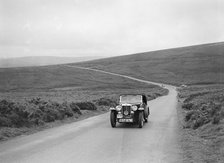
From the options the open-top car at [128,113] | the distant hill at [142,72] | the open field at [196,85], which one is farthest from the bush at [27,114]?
the distant hill at [142,72]

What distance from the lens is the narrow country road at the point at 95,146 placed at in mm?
10367

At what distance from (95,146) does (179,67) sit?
132 metres

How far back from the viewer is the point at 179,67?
140250 mm

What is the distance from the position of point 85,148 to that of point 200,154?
165 inches

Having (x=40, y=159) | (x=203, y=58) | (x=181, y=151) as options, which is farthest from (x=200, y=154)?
(x=203, y=58)

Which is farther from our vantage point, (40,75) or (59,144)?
(40,75)

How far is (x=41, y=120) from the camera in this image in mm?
19266

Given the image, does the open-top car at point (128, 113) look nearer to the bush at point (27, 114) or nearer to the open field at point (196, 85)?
the open field at point (196, 85)

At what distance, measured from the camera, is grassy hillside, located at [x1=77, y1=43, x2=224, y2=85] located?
4629 inches

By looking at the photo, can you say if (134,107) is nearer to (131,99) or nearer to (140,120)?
(140,120)

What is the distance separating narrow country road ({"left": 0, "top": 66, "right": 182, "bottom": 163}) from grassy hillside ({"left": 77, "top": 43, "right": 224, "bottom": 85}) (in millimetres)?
91991

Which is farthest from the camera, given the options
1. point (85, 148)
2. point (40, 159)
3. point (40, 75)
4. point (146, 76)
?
point (146, 76)

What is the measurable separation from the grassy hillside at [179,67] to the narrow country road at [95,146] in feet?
302

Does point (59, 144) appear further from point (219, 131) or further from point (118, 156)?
point (219, 131)
